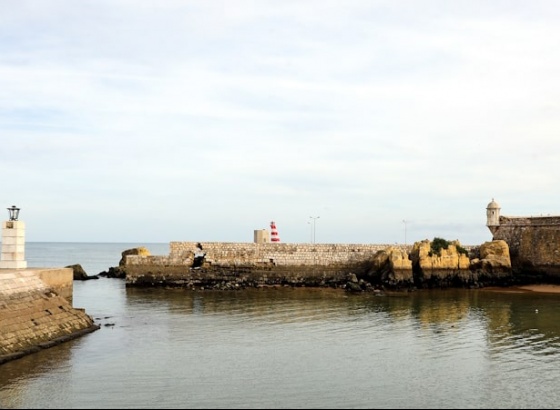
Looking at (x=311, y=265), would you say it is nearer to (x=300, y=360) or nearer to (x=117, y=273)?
(x=117, y=273)

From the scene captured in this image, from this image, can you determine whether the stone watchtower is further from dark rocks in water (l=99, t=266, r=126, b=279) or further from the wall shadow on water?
dark rocks in water (l=99, t=266, r=126, b=279)

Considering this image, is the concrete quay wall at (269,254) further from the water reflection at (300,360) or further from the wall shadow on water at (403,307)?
the water reflection at (300,360)

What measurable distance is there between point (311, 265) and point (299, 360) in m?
24.5

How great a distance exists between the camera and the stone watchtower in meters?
46.9

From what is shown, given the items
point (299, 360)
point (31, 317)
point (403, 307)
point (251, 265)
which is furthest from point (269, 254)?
point (299, 360)

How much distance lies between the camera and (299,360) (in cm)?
1827

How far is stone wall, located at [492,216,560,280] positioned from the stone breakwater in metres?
1.37

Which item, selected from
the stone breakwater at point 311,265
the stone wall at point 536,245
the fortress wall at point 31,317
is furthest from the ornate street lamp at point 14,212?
the stone wall at point 536,245

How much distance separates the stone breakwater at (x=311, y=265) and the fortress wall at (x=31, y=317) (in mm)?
18688

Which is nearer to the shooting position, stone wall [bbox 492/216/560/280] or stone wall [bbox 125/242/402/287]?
stone wall [bbox 492/216/560/280]

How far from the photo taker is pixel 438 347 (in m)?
20.3

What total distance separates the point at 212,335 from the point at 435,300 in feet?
53.7

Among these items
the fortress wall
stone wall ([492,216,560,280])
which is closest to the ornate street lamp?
the fortress wall

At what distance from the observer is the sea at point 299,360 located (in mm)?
14297
